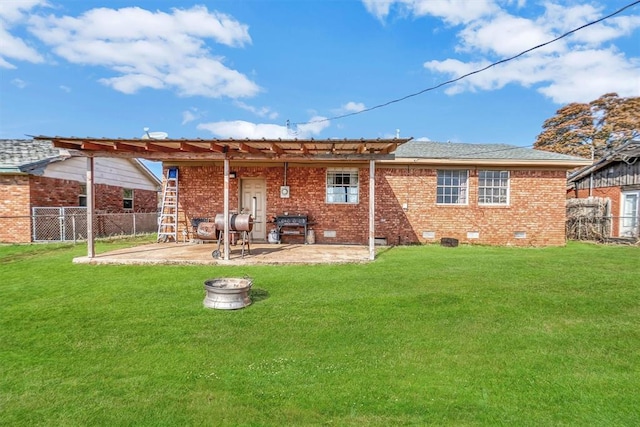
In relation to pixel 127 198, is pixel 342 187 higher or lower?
higher

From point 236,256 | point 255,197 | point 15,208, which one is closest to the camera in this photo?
point 236,256

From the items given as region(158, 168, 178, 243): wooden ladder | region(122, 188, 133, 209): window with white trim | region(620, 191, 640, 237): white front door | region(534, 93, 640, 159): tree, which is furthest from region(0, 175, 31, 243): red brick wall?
region(534, 93, 640, 159): tree

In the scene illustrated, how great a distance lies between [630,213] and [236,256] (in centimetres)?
1553

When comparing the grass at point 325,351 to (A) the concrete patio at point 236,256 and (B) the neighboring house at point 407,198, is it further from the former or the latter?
(B) the neighboring house at point 407,198

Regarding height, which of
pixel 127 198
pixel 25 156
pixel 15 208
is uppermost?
pixel 25 156

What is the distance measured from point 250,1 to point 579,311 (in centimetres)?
1110

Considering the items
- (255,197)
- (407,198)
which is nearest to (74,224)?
(255,197)

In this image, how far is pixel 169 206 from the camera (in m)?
10.8

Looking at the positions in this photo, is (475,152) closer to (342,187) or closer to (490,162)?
(490,162)

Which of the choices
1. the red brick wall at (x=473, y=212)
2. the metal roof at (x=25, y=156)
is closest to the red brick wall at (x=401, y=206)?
the red brick wall at (x=473, y=212)

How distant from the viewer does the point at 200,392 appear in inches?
104

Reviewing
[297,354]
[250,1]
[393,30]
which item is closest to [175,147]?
[250,1]

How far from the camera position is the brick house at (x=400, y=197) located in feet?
35.9

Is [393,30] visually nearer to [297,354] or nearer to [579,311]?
[579,311]
